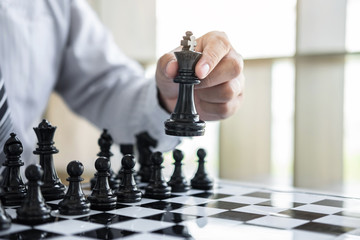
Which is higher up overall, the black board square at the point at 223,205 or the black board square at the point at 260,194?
the black board square at the point at 260,194

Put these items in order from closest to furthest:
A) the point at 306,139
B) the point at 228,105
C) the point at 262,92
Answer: the point at 228,105 → the point at 306,139 → the point at 262,92

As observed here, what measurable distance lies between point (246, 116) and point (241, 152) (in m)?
0.29

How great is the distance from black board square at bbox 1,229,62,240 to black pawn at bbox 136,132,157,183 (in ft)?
2.28

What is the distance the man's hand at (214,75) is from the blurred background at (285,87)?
194cm

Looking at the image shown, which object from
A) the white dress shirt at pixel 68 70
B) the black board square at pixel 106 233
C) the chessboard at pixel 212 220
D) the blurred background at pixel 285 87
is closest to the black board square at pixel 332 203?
the chessboard at pixel 212 220

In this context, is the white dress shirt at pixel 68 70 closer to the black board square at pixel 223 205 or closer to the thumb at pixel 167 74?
the thumb at pixel 167 74

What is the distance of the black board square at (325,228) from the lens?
1.00 m

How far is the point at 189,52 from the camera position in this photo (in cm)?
123

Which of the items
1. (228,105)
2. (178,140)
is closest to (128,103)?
(178,140)

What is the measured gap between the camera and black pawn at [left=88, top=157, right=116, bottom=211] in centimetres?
115

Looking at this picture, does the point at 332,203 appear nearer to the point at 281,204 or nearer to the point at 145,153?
the point at 281,204

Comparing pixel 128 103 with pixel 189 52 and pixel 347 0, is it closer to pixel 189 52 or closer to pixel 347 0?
pixel 189 52

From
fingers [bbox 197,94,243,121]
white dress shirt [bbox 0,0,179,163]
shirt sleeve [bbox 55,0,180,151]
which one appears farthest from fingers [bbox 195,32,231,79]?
shirt sleeve [bbox 55,0,180,151]

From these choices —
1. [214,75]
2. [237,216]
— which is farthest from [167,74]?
[237,216]
